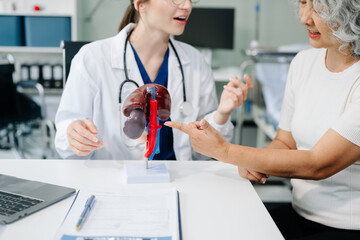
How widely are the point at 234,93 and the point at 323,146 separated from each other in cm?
31

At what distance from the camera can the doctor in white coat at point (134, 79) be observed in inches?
49.1

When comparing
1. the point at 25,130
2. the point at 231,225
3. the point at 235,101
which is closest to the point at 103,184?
the point at 231,225

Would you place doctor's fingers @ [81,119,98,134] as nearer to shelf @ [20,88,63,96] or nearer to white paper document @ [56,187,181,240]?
white paper document @ [56,187,181,240]

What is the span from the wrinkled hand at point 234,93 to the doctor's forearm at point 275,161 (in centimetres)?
23

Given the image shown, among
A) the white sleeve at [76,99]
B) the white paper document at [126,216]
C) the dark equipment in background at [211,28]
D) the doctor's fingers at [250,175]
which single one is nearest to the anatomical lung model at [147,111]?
the white paper document at [126,216]

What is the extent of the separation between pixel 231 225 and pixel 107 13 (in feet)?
11.3

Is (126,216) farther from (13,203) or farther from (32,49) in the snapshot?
(32,49)

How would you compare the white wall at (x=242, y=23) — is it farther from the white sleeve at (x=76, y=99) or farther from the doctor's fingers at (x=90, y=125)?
the doctor's fingers at (x=90, y=125)

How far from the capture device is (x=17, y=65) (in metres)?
3.73

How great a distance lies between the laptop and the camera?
75 centimetres

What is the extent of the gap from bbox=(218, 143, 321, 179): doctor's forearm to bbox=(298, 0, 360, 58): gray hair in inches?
12.4

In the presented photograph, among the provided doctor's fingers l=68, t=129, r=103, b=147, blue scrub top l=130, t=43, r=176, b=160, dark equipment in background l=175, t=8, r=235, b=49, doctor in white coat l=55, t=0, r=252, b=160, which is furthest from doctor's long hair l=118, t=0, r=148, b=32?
dark equipment in background l=175, t=8, r=235, b=49

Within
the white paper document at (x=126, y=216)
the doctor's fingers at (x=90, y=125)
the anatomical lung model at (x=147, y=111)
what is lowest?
Answer: the white paper document at (x=126, y=216)

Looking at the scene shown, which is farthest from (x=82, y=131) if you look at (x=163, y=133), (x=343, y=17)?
(x=343, y=17)
